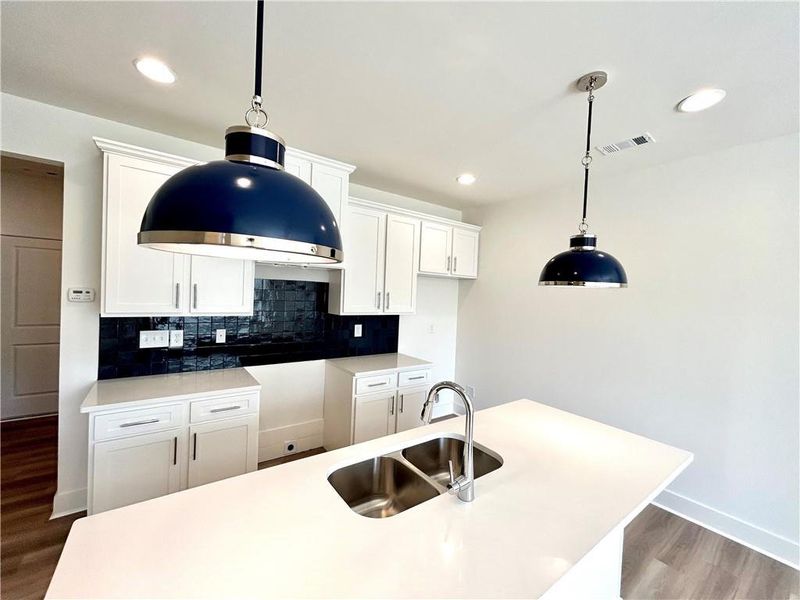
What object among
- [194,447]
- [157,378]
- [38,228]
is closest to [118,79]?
[157,378]

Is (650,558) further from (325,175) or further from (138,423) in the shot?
(325,175)

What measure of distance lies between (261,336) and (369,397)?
3.57 ft

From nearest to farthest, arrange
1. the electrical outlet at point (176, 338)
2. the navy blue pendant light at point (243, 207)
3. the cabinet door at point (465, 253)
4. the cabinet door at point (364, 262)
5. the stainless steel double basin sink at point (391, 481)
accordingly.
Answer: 1. the navy blue pendant light at point (243, 207)
2. the stainless steel double basin sink at point (391, 481)
3. the electrical outlet at point (176, 338)
4. the cabinet door at point (364, 262)
5. the cabinet door at point (465, 253)

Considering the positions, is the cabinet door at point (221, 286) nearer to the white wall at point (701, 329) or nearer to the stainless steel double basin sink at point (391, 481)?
the stainless steel double basin sink at point (391, 481)

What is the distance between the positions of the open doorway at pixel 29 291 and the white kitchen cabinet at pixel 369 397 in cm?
304

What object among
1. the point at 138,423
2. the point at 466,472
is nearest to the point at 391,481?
the point at 466,472

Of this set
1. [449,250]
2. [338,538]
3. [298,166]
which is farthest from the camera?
[449,250]

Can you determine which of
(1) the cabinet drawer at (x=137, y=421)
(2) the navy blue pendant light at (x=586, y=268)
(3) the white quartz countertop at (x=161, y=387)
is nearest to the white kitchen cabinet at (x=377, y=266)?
(3) the white quartz countertop at (x=161, y=387)

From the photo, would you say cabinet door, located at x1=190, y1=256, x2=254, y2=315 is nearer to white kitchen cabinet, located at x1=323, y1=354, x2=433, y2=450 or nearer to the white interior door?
white kitchen cabinet, located at x1=323, y1=354, x2=433, y2=450

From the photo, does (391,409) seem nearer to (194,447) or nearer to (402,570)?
(194,447)

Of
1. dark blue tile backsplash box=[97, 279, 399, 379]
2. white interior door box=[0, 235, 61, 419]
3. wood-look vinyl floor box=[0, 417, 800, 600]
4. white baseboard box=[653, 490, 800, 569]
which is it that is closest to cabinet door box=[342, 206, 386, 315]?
dark blue tile backsplash box=[97, 279, 399, 379]

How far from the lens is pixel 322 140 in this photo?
250 cm

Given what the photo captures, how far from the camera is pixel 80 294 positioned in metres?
2.23

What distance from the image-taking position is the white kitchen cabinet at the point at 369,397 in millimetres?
2908
